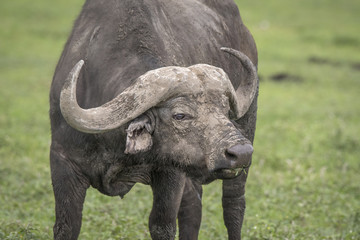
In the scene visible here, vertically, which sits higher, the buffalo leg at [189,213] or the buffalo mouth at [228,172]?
Result: the buffalo mouth at [228,172]

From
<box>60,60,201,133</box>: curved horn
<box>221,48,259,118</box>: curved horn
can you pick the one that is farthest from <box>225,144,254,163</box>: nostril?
<box>221,48,259,118</box>: curved horn

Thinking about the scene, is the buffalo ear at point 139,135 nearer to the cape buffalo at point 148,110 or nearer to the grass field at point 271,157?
the cape buffalo at point 148,110

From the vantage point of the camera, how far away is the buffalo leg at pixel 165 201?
5.18 metres

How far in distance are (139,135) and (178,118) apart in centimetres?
32

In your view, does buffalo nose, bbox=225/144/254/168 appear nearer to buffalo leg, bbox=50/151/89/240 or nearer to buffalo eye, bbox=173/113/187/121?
buffalo eye, bbox=173/113/187/121

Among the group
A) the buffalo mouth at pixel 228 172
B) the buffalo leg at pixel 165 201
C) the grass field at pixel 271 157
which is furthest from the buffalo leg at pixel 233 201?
the buffalo mouth at pixel 228 172

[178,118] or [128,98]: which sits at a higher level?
[128,98]

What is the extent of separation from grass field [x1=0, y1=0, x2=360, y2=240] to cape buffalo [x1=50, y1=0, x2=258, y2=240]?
1131 mm

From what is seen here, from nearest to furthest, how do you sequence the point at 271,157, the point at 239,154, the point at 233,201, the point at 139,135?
the point at 239,154, the point at 139,135, the point at 233,201, the point at 271,157

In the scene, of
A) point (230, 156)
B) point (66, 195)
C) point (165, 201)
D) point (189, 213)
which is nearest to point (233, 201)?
point (189, 213)

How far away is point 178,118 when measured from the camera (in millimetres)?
4492

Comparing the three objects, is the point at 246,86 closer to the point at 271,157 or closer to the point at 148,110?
the point at 148,110

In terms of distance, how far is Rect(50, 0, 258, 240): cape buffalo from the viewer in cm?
435

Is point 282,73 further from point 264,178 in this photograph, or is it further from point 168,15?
point 168,15
